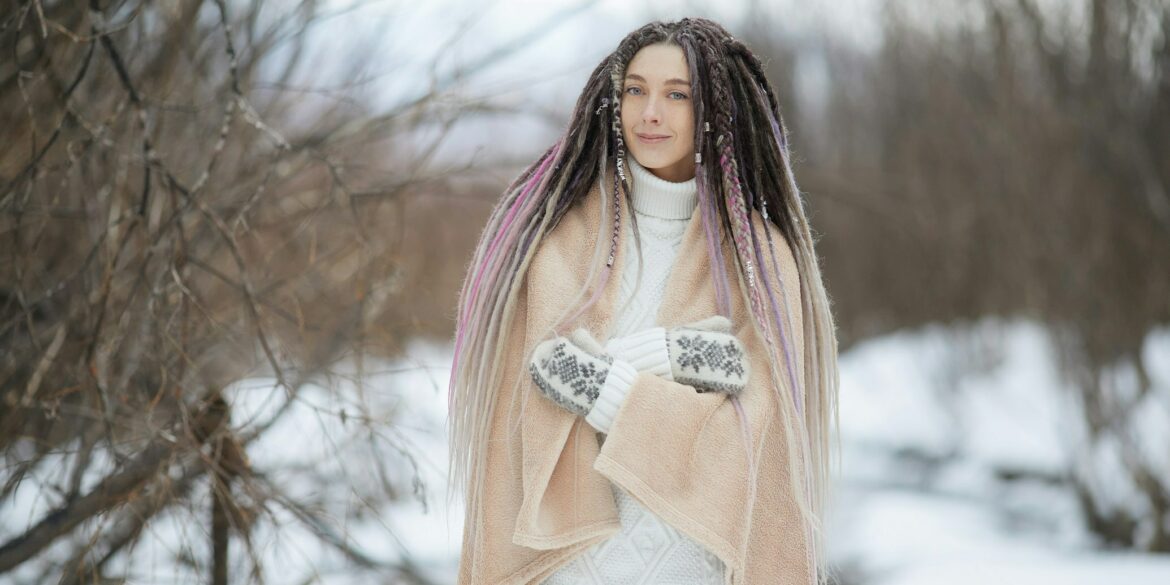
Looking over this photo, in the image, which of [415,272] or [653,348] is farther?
[415,272]

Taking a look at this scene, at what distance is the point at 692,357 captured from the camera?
2266 millimetres

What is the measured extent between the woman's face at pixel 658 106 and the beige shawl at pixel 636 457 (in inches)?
6.2

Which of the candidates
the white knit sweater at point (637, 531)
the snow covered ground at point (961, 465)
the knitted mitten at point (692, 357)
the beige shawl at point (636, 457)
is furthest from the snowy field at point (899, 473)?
the knitted mitten at point (692, 357)

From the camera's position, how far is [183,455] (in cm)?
305

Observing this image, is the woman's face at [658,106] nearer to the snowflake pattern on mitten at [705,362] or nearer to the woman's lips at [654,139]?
the woman's lips at [654,139]

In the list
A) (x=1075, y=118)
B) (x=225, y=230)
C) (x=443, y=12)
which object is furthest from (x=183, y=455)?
(x=1075, y=118)

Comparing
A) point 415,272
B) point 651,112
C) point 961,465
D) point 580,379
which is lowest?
point 580,379

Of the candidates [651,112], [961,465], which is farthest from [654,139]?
[961,465]

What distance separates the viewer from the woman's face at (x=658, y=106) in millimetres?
2402

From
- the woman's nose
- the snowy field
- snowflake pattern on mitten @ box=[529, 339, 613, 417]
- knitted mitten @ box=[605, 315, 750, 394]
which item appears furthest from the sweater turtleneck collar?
the snowy field

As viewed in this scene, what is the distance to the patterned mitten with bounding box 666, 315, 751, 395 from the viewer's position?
2268 millimetres

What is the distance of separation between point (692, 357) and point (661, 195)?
0.40m

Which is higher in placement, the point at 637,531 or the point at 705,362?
the point at 705,362

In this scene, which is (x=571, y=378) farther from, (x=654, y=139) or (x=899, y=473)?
(x=899, y=473)
